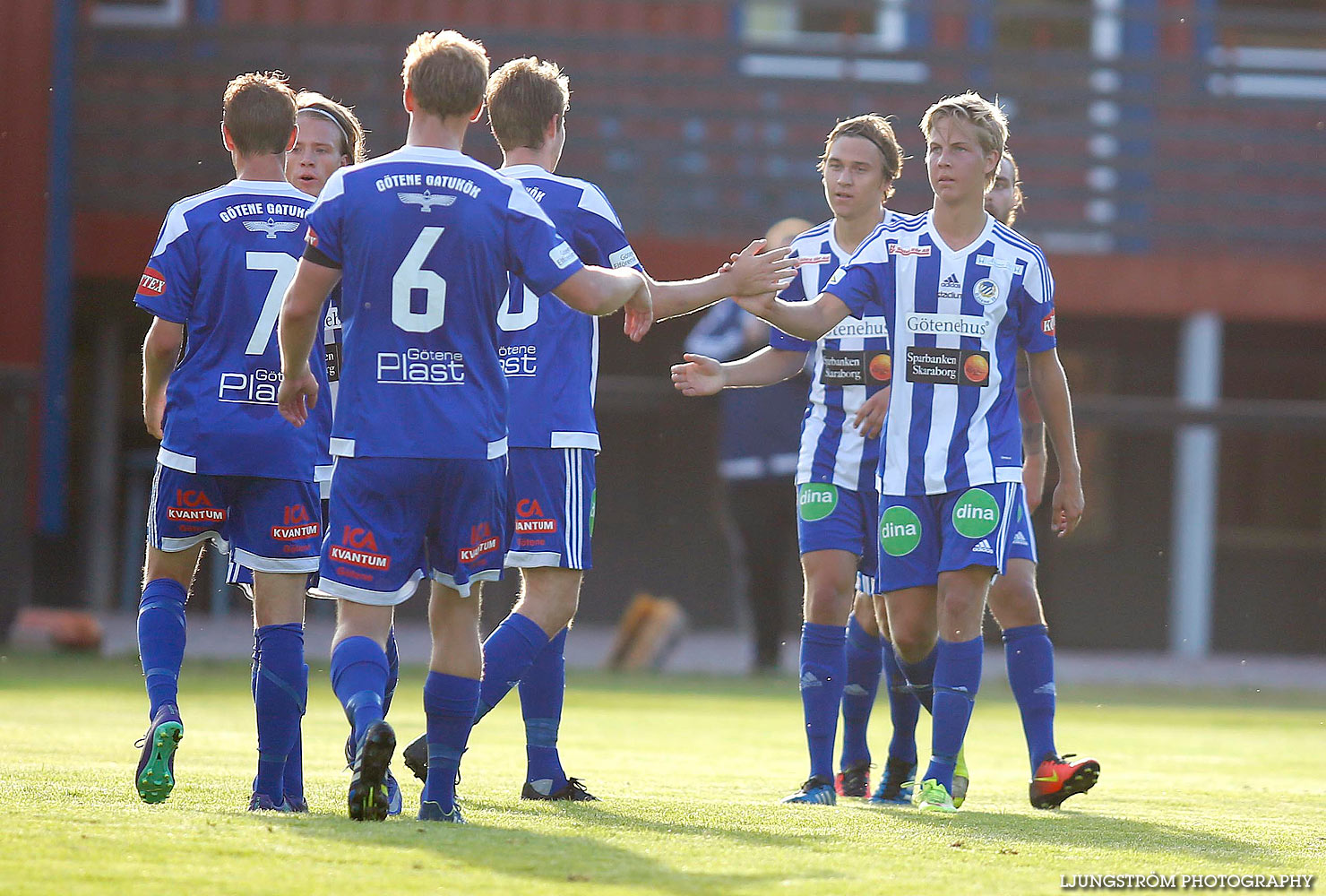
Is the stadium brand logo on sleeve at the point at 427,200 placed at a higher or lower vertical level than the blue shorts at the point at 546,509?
higher

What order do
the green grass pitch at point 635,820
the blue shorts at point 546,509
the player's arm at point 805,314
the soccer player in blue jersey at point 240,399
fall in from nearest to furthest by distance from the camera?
the green grass pitch at point 635,820, the soccer player in blue jersey at point 240,399, the blue shorts at point 546,509, the player's arm at point 805,314

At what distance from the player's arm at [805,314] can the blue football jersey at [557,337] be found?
45 cm

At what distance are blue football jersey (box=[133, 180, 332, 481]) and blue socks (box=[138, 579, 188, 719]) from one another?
1.23 ft

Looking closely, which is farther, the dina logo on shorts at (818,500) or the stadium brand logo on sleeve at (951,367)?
the dina logo on shorts at (818,500)

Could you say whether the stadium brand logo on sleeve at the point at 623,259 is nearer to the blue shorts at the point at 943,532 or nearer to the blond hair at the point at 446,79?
the blond hair at the point at 446,79

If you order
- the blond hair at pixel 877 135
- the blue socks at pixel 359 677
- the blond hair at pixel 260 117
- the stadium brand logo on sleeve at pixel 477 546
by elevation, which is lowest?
the blue socks at pixel 359 677

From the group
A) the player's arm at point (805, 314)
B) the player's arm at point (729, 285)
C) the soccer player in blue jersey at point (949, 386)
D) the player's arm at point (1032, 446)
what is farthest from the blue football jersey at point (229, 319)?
the player's arm at point (1032, 446)

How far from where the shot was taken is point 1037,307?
5.49 meters

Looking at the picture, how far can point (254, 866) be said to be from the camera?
3.50 metres

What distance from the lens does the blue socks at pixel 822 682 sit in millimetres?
5496

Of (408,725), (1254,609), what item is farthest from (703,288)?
(1254,609)

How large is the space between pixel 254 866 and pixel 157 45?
38.7ft

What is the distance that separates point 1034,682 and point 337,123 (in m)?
2.82

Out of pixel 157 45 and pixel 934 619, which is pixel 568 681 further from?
pixel 157 45
